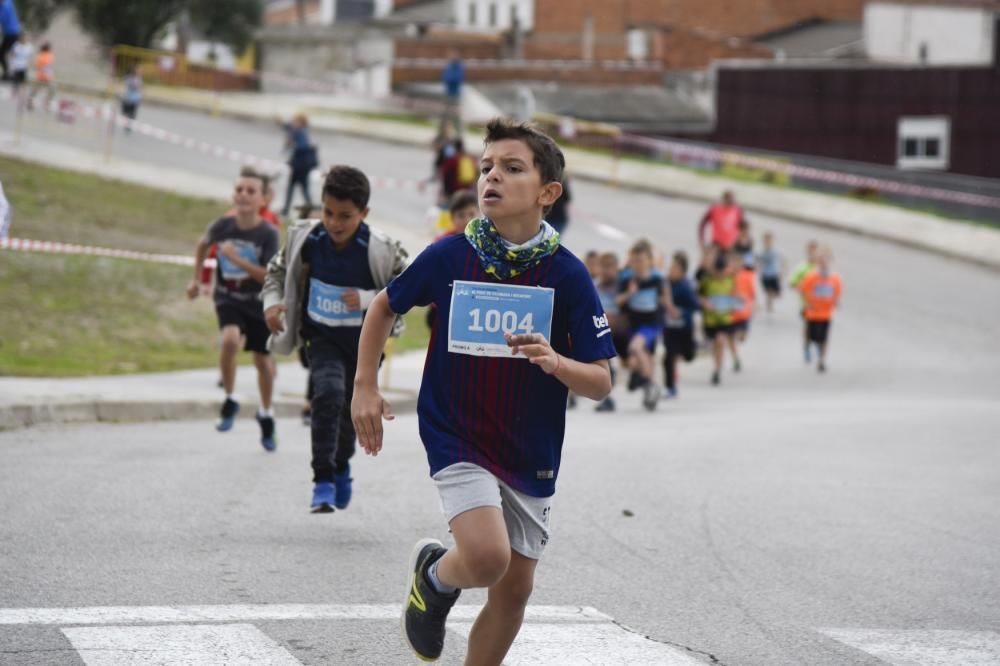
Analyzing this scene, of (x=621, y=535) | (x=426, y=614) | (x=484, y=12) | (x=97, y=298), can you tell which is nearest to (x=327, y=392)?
(x=621, y=535)


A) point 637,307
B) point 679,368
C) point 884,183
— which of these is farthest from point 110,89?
point 637,307

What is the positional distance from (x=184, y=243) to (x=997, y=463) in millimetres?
14912

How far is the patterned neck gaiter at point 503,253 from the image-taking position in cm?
534

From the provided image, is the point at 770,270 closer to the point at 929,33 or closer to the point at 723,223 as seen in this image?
the point at 723,223

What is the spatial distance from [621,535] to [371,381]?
11.9 feet

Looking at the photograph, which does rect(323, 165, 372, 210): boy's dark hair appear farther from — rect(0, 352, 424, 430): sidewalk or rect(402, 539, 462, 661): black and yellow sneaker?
rect(0, 352, 424, 430): sidewalk

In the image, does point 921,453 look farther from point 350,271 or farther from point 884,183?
point 884,183

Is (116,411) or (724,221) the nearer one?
(116,411)

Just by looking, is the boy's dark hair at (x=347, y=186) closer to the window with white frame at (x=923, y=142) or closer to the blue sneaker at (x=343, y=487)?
the blue sneaker at (x=343, y=487)

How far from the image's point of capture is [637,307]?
57.7ft

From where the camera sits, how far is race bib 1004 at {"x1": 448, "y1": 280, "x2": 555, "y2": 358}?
5.30 meters

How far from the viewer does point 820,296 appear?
2231 cm

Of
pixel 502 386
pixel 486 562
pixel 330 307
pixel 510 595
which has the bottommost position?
pixel 510 595

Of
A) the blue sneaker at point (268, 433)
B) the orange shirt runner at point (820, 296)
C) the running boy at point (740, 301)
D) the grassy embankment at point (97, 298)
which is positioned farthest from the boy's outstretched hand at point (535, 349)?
the orange shirt runner at point (820, 296)
